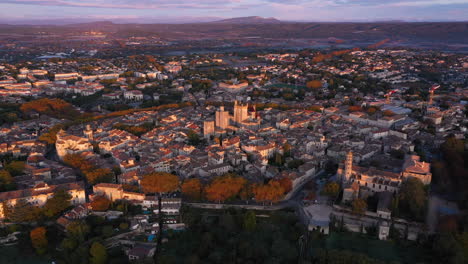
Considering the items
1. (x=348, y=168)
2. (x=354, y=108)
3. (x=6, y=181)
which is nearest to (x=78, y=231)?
(x=6, y=181)

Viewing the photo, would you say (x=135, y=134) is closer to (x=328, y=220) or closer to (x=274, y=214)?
(x=274, y=214)

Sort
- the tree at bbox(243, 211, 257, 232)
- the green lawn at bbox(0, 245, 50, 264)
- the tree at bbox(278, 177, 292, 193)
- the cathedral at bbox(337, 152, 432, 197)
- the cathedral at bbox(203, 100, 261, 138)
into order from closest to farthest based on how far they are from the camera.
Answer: the green lawn at bbox(0, 245, 50, 264) < the tree at bbox(243, 211, 257, 232) < the cathedral at bbox(337, 152, 432, 197) < the tree at bbox(278, 177, 292, 193) < the cathedral at bbox(203, 100, 261, 138)

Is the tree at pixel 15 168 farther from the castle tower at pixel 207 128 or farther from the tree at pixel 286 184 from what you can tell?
the tree at pixel 286 184

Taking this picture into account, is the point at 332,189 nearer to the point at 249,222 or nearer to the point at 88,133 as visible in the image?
the point at 249,222

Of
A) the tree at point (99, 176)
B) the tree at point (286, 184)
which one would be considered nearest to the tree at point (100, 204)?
the tree at point (99, 176)

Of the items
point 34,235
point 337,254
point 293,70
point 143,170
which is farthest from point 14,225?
point 293,70

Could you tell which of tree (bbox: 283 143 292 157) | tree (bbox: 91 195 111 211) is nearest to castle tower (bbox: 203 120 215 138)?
tree (bbox: 283 143 292 157)

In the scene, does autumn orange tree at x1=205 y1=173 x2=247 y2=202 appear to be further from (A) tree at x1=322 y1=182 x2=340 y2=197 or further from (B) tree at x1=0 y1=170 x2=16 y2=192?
(B) tree at x1=0 y1=170 x2=16 y2=192
